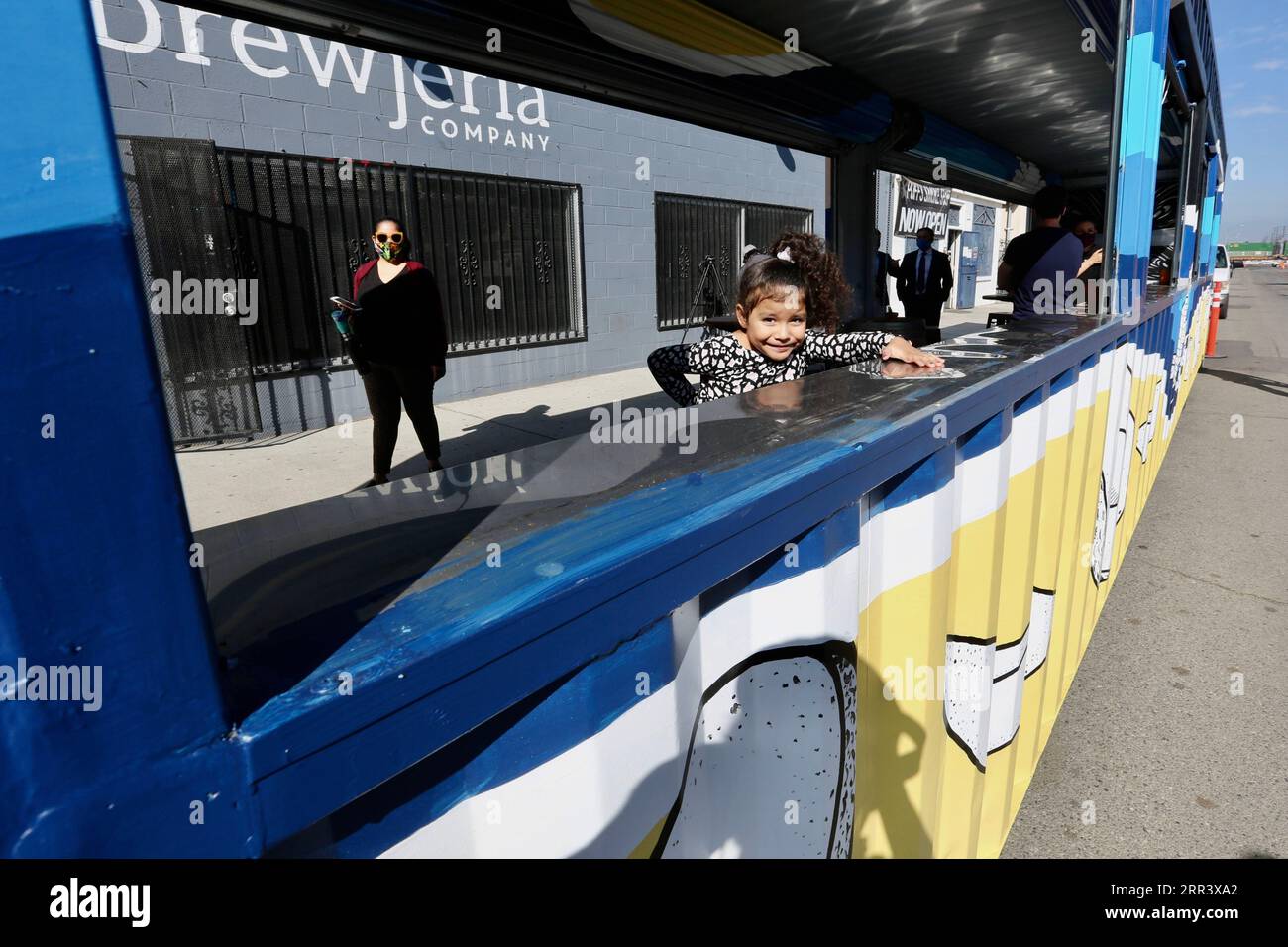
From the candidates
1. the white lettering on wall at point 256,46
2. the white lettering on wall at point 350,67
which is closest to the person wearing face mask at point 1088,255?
the white lettering on wall at point 350,67

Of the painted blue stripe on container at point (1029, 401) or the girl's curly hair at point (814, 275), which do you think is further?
the girl's curly hair at point (814, 275)

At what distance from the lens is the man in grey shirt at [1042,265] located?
15.0 ft

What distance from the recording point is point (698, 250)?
11.3 meters

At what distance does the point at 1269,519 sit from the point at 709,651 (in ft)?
18.4

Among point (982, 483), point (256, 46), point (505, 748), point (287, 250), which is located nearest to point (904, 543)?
point (982, 483)

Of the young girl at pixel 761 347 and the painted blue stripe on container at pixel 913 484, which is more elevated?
the young girl at pixel 761 347

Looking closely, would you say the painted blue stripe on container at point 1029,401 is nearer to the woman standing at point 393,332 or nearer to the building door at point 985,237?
the woman standing at point 393,332

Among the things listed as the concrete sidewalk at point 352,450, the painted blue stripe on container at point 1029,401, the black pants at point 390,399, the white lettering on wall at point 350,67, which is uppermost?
the white lettering on wall at point 350,67

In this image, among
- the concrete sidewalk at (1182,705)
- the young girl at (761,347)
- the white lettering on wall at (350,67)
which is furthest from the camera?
the white lettering on wall at (350,67)

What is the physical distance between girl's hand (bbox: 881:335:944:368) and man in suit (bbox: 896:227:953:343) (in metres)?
7.51

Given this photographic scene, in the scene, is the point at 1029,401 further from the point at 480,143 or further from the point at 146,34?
the point at 480,143

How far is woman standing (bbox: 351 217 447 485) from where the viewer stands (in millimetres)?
4918

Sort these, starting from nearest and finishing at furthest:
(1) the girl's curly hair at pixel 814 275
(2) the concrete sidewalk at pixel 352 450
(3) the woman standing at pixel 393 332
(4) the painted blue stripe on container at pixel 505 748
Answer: (4) the painted blue stripe on container at pixel 505 748
(1) the girl's curly hair at pixel 814 275
(3) the woman standing at pixel 393 332
(2) the concrete sidewalk at pixel 352 450

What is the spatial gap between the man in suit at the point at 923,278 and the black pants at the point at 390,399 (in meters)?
6.08
